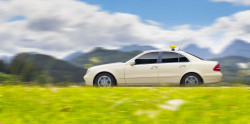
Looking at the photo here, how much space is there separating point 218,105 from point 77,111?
216 centimetres

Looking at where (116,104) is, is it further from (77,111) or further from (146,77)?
(146,77)

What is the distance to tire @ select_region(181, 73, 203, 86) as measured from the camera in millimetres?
10688

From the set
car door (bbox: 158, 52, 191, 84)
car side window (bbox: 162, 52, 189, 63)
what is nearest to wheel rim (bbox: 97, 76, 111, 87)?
car door (bbox: 158, 52, 191, 84)

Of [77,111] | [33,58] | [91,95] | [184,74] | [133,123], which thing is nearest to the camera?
[133,123]

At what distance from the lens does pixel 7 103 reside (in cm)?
522

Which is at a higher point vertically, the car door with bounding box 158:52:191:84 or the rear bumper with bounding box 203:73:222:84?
the car door with bounding box 158:52:191:84

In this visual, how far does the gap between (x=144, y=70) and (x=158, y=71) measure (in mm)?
487

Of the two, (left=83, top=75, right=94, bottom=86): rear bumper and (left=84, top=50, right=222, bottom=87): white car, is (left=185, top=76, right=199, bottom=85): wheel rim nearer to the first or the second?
(left=84, top=50, right=222, bottom=87): white car

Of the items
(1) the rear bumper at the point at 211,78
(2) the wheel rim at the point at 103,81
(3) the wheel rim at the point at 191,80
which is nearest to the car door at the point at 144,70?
(2) the wheel rim at the point at 103,81

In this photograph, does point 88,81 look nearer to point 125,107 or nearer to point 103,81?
point 103,81

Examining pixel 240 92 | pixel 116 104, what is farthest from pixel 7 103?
pixel 240 92

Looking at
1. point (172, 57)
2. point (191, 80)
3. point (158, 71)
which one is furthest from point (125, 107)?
point (172, 57)

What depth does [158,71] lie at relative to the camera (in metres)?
10.9

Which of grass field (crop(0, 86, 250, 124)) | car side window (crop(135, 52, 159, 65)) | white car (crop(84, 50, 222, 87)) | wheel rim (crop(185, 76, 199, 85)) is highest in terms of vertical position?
car side window (crop(135, 52, 159, 65))
